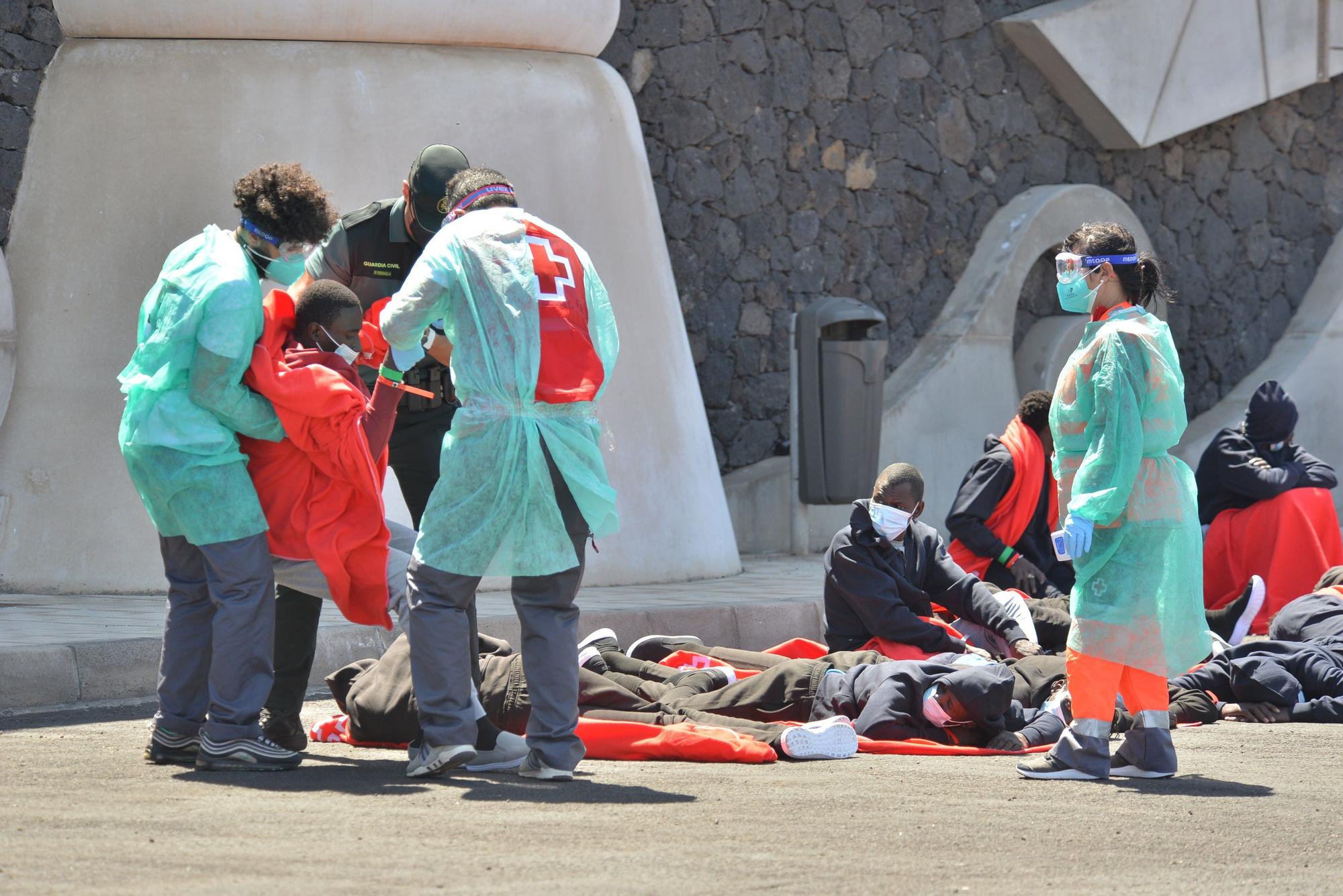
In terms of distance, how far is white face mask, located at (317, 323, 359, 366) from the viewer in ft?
16.6

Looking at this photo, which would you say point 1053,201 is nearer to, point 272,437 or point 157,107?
point 157,107

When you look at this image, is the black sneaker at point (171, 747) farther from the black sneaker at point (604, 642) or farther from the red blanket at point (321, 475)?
the black sneaker at point (604, 642)

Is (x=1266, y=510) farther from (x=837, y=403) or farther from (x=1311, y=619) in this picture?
(x=837, y=403)

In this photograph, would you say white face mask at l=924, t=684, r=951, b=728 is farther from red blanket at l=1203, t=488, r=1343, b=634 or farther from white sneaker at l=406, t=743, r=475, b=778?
red blanket at l=1203, t=488, r=1343, b=634

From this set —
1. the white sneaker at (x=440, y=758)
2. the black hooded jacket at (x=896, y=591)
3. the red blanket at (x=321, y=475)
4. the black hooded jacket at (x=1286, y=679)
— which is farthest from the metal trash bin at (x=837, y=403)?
the white sneaker at (x=440, y=758)

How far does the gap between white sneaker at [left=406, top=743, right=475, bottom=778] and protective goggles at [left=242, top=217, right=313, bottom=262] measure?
4.51 ft

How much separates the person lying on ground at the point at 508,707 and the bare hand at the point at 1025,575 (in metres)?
2.49

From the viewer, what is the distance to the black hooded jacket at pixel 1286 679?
646 centimetres

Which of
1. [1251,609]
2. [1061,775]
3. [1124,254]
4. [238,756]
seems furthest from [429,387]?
[1251,609]

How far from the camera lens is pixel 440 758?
4.58m

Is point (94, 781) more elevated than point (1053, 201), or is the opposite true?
point (1053, 201)

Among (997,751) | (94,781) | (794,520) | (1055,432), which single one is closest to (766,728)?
(997,751)

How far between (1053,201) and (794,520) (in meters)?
3.40

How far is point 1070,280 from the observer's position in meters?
5.29
